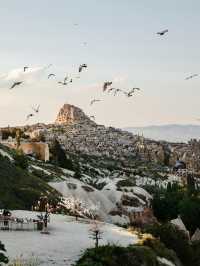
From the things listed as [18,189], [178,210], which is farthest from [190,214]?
[18,189]

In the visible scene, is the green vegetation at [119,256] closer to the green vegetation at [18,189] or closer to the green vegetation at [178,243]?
the green vegetation at [178,243]

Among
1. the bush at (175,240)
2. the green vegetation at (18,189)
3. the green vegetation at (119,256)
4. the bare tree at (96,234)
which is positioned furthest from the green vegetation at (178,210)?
the green vegetation at (119,256)

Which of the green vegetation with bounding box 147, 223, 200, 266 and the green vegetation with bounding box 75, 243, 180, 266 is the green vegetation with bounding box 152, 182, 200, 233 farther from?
the green vegetation with bounding box 75, 243, 180, 266

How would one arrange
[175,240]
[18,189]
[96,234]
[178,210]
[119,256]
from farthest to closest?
[178,210], [18,189], [175,240], [96,234], [119,256]

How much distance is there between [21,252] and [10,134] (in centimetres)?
14445

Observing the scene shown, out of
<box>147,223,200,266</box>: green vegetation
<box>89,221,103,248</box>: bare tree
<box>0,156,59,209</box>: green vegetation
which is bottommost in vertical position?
<box>147,223,200,266</box>: green vegetation

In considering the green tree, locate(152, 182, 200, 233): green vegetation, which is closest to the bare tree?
the green tree

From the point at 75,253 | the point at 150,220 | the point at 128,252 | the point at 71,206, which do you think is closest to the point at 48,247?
the point at 75,253

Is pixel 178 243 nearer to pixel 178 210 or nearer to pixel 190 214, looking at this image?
pixel 190 214

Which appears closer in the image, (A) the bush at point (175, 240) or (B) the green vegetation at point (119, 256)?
(B) the green vegetation at point (119, 256)

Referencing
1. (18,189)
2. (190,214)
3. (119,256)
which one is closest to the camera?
(119,256)

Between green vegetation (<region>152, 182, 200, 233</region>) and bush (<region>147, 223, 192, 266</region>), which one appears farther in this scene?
green vegetation (<region>152, 182, 200, 233</region>)

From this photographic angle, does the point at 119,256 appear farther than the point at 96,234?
No

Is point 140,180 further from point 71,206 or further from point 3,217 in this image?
point 3,217
